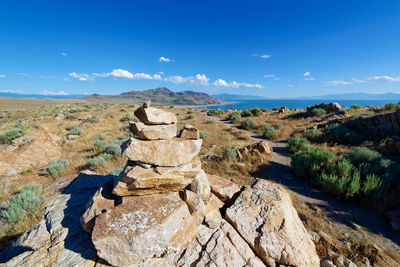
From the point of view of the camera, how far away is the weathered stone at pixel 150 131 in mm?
3123

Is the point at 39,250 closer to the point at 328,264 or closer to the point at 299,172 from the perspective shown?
the point at 328,264

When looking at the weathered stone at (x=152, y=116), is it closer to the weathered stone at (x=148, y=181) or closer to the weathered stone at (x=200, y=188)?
the weathered stone at (x=148, y=181)

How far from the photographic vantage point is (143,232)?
96.7 inches

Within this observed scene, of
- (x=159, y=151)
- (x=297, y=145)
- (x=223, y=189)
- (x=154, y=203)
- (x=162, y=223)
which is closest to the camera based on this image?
(x=162, y=223)

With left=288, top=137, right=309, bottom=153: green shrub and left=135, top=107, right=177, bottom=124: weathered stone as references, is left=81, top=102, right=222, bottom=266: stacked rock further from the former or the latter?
left=288, top=137, right=309, bottom=153: green shrub

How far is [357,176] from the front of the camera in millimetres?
5023

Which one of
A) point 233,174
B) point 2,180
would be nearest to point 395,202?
point 233,174

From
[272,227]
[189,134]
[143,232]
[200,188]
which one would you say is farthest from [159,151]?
[272,227]

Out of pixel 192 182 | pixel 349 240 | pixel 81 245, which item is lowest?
pixel 349 240

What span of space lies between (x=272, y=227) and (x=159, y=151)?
2.66m

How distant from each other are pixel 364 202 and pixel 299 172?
205 cm

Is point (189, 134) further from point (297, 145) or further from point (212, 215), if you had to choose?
point (297, 145)

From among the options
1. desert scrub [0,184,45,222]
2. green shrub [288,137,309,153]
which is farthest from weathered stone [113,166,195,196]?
green shrub [288,137,309,153]

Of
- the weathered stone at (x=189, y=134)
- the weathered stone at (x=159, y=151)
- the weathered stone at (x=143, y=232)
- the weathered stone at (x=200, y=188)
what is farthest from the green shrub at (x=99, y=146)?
the weathered stone at (x=200, y=188)
